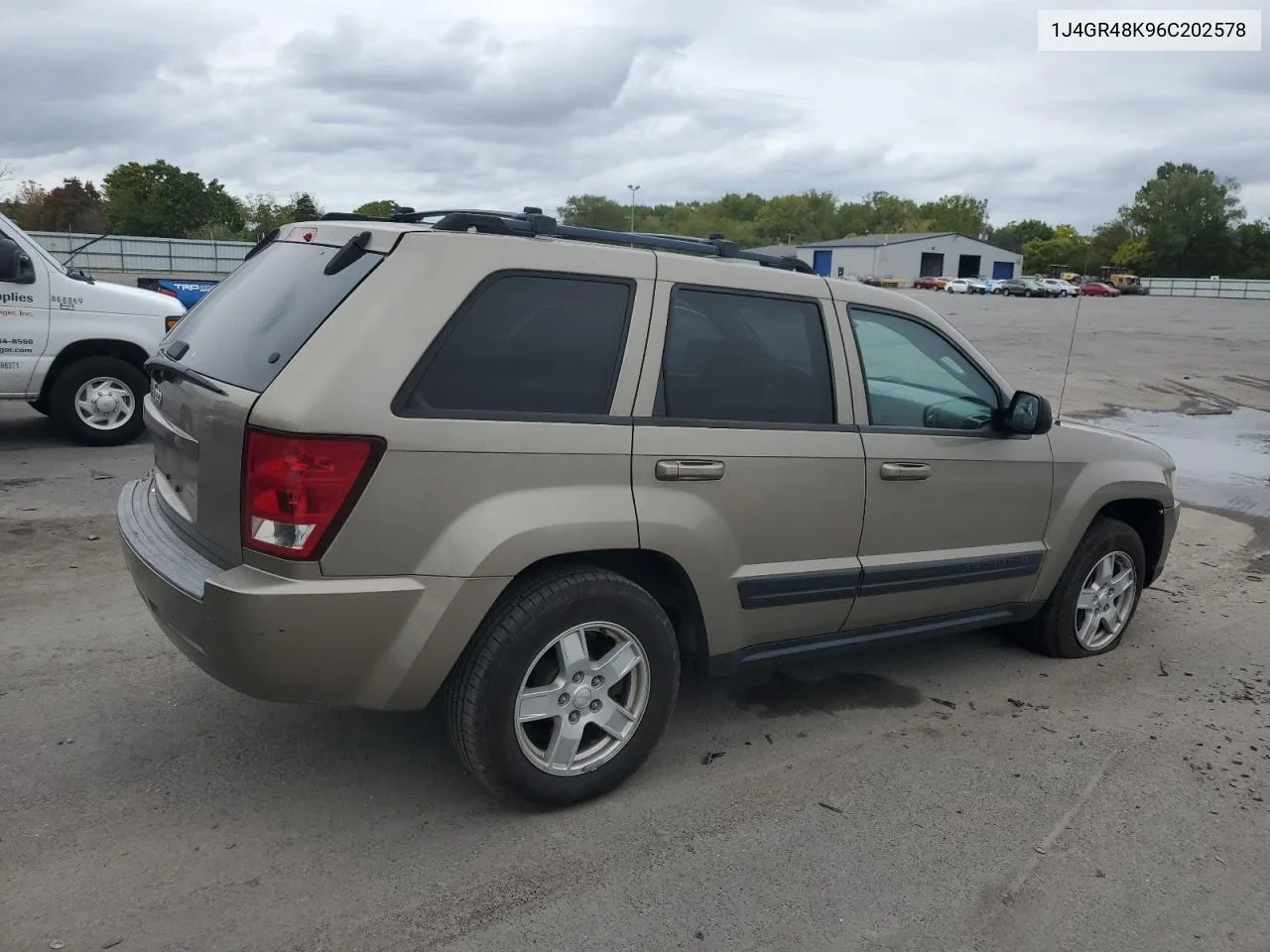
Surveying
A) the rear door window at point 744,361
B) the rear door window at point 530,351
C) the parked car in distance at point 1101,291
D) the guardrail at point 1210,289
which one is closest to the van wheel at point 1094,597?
the rear door window at point 744,361

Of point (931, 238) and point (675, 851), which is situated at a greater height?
point (931, 238)

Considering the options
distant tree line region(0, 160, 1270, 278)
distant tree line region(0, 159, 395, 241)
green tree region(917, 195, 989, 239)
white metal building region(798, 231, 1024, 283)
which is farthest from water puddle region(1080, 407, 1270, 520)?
green tree region(917, 195, 989, 239)

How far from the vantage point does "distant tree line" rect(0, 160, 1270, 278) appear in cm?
5247

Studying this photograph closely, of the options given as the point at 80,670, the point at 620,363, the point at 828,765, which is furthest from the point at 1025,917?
the point at 80,670

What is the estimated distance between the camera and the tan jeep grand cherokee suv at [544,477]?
296 cm

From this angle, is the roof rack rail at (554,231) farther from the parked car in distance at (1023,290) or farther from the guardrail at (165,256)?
the parked car in distance at (1023,290)

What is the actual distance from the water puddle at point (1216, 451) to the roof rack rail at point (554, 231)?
6.20m

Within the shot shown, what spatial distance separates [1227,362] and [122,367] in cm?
2100

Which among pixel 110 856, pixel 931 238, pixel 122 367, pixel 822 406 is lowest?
pixel 110 856

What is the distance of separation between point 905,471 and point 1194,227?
4034 inches

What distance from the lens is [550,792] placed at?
3.38 m

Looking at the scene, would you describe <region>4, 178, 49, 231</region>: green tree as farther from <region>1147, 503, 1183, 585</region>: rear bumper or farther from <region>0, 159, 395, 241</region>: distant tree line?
<region>1147, 503, 1183, 585</region>: rear bumper

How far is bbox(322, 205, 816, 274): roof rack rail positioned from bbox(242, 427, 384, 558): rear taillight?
32.7 inches

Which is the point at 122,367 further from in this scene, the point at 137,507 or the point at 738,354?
the point at 738,354
